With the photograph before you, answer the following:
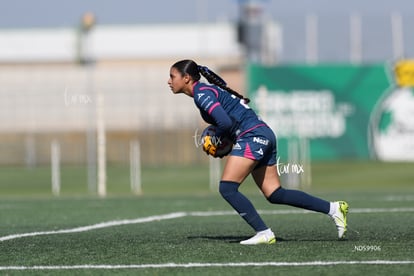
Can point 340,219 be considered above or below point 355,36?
below

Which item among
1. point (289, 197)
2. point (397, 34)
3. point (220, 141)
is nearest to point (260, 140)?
point (220, 141)

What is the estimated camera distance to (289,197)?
34.4ft

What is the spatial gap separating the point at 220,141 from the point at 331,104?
2178 cm

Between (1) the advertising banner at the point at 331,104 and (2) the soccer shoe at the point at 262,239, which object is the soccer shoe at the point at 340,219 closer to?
(2) the soccer shoe at the point at 262,239

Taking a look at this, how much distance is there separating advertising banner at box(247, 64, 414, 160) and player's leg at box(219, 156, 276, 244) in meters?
20.7

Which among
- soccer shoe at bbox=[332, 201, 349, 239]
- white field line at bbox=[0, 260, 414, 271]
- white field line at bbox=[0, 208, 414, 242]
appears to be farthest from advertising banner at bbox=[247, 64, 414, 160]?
white field line at bbox=[0, 260, 414, 271]

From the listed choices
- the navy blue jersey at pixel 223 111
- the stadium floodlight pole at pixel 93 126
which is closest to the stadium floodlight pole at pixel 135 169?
the stadium floodlight pole at pixel 93 126

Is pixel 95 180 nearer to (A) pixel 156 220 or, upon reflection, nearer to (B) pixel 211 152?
(A) pixel 156 220

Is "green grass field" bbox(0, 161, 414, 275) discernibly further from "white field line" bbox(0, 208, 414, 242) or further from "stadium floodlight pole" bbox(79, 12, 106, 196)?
"stadium floodlight pole" bbox(79, 12, 106, 196)

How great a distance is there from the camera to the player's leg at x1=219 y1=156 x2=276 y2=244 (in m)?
10.2

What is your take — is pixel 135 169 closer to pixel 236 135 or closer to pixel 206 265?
pixel 236 135

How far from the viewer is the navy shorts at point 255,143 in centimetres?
1012

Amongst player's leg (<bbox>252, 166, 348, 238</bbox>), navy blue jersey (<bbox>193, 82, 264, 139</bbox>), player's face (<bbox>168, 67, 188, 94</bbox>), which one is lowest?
player's leg (<bbox>252, 166, 348, 238</bbox>)

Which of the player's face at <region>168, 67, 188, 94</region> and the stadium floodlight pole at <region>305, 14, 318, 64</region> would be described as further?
the stadium floodlight pole at <region>305, 14, 318, 64</region>
